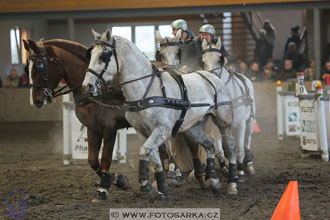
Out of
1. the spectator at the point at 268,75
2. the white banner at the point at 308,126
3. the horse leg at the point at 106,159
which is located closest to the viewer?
the horse leg at the point at 106,159

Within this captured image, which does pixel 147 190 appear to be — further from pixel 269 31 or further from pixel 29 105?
pixel 269 31

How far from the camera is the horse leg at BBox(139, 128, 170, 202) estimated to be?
6207mm

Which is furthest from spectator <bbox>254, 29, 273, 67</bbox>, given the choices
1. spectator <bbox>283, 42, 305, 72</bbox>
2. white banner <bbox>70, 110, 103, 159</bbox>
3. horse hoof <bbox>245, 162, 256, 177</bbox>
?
horse hoof <bbox>245, 162, 256, 177</bbox>

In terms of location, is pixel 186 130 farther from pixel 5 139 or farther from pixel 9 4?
pixel 9 4

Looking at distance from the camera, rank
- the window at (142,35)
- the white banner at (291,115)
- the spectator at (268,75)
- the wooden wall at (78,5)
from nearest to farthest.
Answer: the white banner at (291,115)
the wooden wall at (78,5)
the spectator at (268,75)
the window at (142,35)

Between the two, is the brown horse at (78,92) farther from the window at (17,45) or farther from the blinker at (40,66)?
the window at (17,45)

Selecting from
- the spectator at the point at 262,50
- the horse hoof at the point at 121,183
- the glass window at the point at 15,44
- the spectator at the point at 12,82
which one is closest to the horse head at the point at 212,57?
the horse hoof at the point at 121,183

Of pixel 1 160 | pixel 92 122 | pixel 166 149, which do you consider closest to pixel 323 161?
pixel 166 149

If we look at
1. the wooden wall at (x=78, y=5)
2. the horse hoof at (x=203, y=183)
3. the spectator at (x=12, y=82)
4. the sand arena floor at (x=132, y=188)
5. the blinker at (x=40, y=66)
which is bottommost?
the sand arena floor at (x=132, y=188)

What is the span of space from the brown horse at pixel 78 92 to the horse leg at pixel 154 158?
0.70m

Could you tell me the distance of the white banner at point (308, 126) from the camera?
1056 centimetres

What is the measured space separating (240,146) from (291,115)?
5.83 m

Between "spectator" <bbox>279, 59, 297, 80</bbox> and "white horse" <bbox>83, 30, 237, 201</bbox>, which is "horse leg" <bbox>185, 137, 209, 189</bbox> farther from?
"spectator" <bbox>279, 59, 297, 80</bbox>

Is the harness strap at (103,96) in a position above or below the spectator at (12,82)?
below
